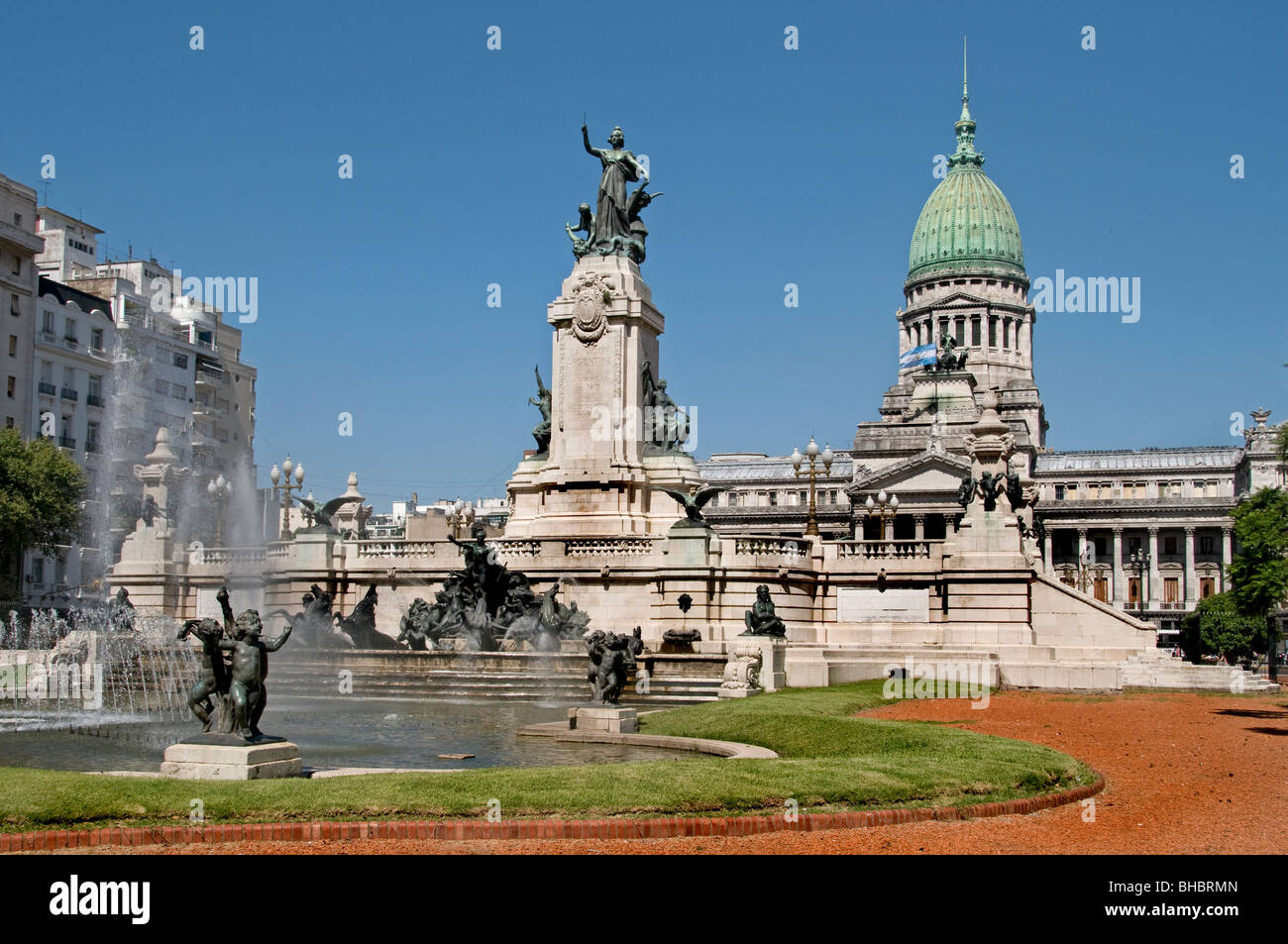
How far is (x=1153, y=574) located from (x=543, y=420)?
3511 inches

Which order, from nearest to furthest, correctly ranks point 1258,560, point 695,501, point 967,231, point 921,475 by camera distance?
point 695,501 → point 1258,560 → point 921,475 → point 967,231

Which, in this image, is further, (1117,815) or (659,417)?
(659,417)

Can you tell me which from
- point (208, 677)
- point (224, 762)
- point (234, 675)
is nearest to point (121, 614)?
point (208, 677)

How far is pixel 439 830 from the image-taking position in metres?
11.8

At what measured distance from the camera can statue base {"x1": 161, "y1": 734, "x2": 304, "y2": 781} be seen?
14.5 m

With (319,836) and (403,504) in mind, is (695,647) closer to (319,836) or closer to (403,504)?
(319,836)

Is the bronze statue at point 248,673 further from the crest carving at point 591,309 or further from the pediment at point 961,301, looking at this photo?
the pediment at point 961,301

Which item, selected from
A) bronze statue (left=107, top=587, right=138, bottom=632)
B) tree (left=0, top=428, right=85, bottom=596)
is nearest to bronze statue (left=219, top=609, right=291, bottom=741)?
bronze statue (left=107, top=587, right=138, bottom=632)

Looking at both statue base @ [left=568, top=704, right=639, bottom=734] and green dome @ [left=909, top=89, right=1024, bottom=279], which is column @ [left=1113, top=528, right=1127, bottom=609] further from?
statue base @ [left=568, top=704, right=639, bottom=734]

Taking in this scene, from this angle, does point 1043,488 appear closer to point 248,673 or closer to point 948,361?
point 948,361

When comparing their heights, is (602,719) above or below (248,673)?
below

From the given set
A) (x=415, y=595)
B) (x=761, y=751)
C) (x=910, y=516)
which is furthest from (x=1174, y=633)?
(x=761, y=751)
